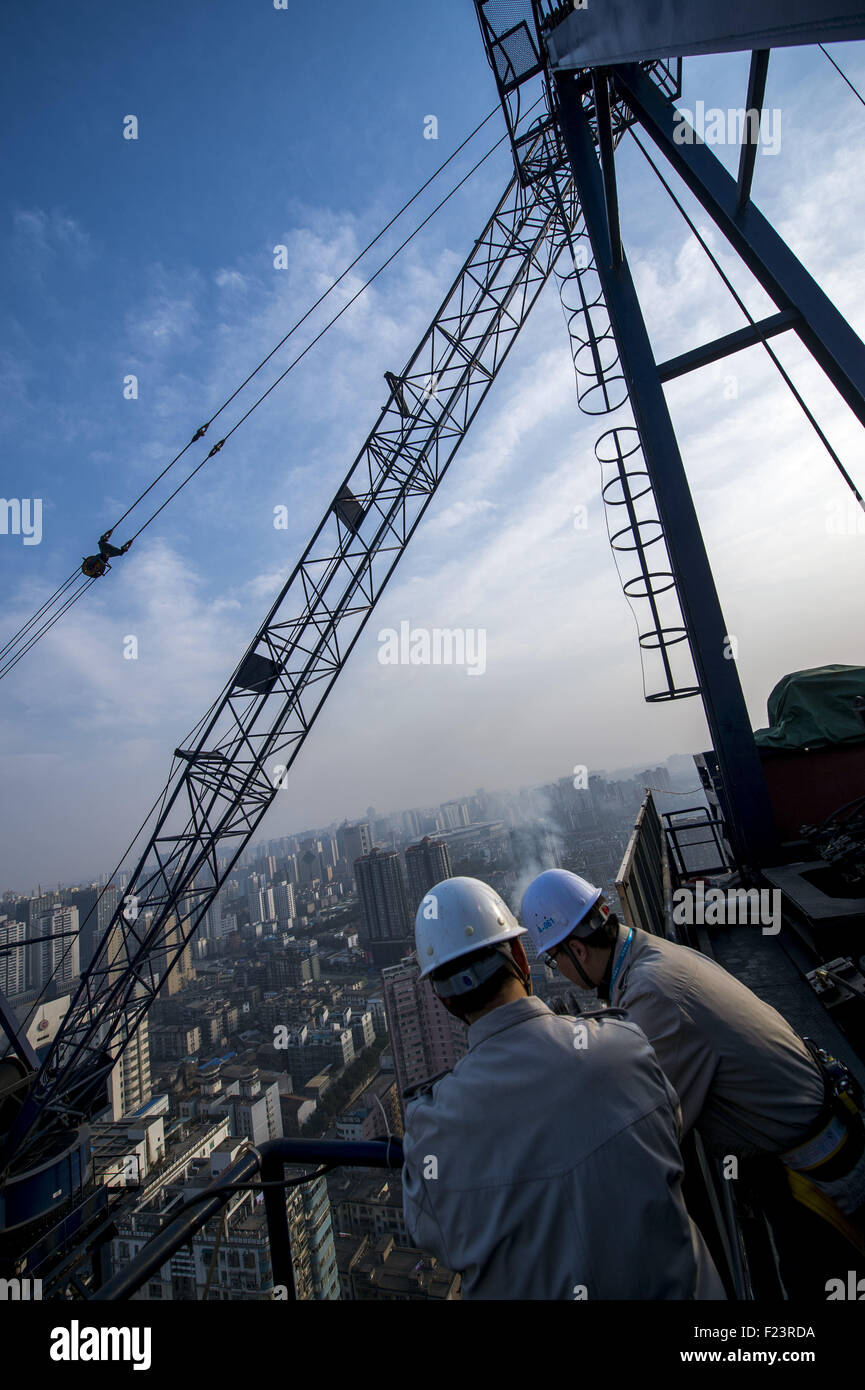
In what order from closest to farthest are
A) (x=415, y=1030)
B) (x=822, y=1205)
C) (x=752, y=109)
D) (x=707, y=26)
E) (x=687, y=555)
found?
(x=822, y=1205) < (x=707, y=26) < (x=752, y=109) < (x=687, y=555) < (x=415, y=1030)

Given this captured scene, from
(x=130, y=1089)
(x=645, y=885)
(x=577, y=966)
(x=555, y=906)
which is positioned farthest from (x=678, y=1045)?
(x=130, y=1089)

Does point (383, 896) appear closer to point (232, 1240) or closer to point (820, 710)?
point (232, 1240)

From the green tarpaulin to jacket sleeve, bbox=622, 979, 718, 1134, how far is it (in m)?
5.40

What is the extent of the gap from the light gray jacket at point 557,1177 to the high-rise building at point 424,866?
23.9 metres

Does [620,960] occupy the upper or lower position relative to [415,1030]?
upper

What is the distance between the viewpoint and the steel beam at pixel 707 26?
5.95ft

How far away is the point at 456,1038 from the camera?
14.5 metres

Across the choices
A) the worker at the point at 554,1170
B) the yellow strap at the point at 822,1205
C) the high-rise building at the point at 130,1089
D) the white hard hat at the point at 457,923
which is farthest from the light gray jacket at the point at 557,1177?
the high-rise building at the point at 130,1089

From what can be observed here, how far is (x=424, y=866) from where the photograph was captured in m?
25.0

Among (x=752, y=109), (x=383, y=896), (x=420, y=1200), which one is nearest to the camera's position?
(x=420, y=1200)

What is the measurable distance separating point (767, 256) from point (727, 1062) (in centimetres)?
604

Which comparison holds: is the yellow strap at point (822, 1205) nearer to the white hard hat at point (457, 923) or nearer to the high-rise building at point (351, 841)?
the white hard hat at point (457, 923)
